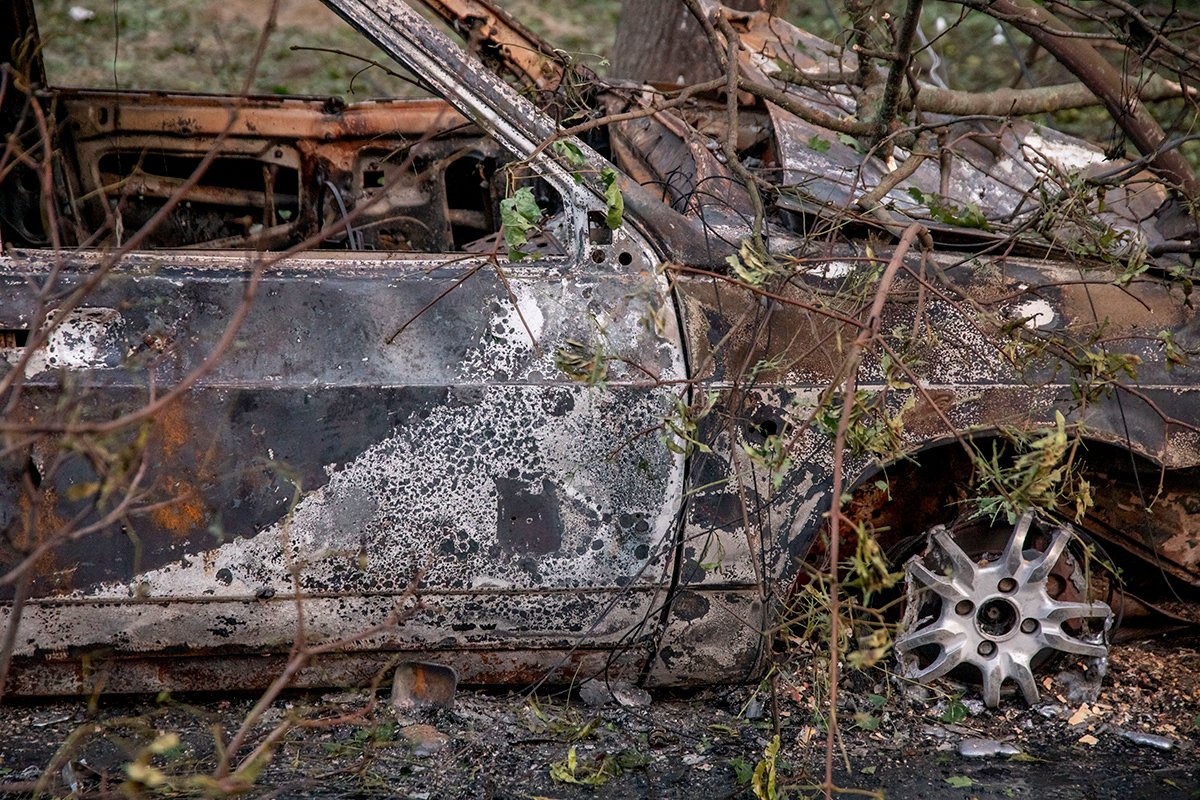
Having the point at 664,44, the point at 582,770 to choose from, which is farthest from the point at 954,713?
the point at 664,44

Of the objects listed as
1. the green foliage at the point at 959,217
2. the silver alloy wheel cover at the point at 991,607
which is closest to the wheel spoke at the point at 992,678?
the silver alloy wheel cover at the point at 991,607

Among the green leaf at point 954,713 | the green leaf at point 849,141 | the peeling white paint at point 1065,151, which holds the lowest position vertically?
the green leaf at point 954,713

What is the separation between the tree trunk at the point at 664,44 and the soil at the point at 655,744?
3.43 m

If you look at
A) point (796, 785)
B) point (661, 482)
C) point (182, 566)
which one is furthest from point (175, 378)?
point (796, 785)

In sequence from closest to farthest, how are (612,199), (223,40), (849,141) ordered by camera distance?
(612,199)
(849,141)
(223,40)

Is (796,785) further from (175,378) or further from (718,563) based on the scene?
(175,378)

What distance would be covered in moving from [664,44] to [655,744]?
155 inches

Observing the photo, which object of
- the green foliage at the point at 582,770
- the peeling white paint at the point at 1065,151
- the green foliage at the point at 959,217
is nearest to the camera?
the green foliage at the point at 582,770

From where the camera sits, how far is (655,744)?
2848 millimetres

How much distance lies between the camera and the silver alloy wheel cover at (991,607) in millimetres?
2947

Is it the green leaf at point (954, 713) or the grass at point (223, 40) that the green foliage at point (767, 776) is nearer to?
the green leaf at point (954, 713)

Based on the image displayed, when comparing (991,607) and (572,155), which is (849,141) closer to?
(572,155)

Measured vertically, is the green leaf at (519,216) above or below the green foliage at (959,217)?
below

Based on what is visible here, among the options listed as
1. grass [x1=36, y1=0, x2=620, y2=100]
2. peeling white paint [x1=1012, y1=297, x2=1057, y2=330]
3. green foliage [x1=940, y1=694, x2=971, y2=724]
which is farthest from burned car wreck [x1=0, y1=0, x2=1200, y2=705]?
grass [x1=36, y1=0, x2=620, y2=100]
